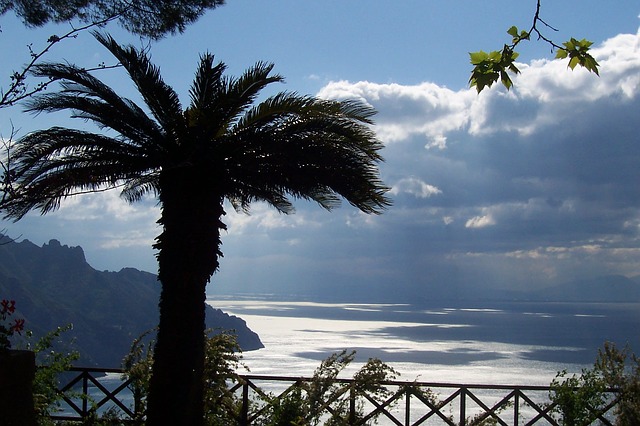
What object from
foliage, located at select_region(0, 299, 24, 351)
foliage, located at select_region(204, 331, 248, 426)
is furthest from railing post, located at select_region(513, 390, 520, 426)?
foliage, located at select_region(0, 299, 24, 351)

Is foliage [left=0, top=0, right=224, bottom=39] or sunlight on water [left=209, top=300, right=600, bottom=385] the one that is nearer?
foliage [left=0, top=0, right=224, bottom=39]

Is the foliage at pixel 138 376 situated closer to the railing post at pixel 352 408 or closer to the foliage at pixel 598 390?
the railing post at pixel 352 408

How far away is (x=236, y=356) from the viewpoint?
10.4 metres

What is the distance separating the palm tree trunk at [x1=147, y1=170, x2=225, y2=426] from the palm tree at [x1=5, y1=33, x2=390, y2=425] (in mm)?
15

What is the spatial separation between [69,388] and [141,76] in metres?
5.10

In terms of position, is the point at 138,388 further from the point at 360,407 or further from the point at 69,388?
the point at 360,407

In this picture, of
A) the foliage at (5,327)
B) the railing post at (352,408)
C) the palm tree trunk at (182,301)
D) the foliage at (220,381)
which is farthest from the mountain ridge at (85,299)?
the foliage at (5,327)

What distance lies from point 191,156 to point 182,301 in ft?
6.96

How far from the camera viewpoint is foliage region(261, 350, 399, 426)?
364 inches

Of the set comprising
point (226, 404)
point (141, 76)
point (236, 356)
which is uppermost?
point (141, 76)

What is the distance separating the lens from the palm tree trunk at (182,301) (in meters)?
9.12

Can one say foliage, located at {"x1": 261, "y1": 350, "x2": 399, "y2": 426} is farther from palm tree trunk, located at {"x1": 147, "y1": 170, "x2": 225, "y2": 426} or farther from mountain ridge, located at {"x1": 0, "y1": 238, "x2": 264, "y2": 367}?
mountain ridge, located at {"x1": 0, "y1": 238, "x2": 264, "y2": 367}

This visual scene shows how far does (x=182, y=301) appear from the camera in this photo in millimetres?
9156

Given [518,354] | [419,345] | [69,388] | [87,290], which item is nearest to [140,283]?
[87,290]
